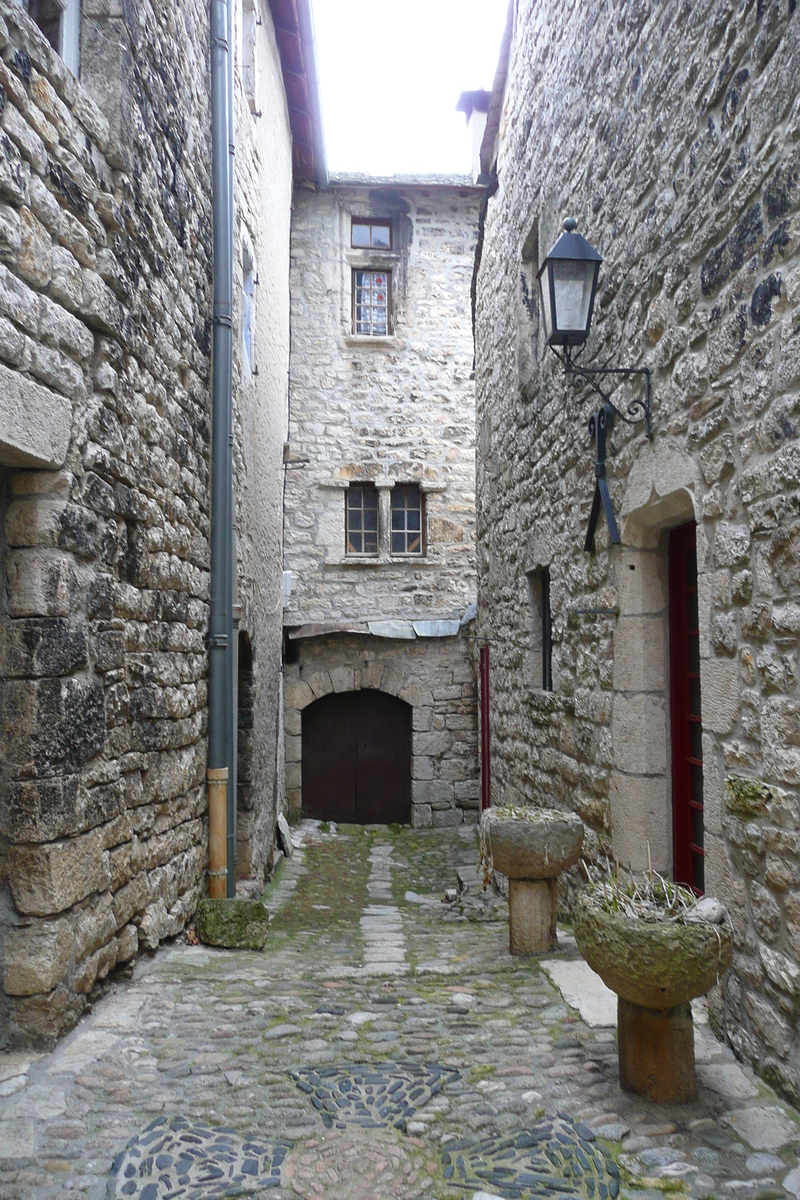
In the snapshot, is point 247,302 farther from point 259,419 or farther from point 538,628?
point 538,628

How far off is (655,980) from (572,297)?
3018mm

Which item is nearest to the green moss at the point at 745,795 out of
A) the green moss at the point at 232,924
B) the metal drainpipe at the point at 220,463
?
the green moss at the point at 232,924

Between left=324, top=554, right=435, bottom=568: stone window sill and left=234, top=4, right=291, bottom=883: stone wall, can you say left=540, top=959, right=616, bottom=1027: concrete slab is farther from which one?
left=324, top=554, right=435, bottom=568: stone window sill

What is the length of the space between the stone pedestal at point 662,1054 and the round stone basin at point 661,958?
0.07m

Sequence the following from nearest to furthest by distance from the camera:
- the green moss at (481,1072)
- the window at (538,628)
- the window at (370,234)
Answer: the green moss at (481,1072), the window at (538,628), the window at (370,234)

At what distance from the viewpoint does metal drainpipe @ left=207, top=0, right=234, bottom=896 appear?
4.71 meters

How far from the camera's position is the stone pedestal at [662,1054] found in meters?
2.38

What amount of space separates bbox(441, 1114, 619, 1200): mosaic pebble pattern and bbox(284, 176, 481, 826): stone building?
8.03 meters

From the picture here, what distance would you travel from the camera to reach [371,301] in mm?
11219

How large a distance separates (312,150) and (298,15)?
234 cm

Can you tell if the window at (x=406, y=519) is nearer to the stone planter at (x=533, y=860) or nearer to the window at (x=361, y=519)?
the window at (x=361, y=519)

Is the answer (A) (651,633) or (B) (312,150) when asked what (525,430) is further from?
(B) (312,150)

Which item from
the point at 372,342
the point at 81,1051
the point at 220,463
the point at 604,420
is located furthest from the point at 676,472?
the point at 372,342

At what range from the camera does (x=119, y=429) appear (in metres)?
3.35
